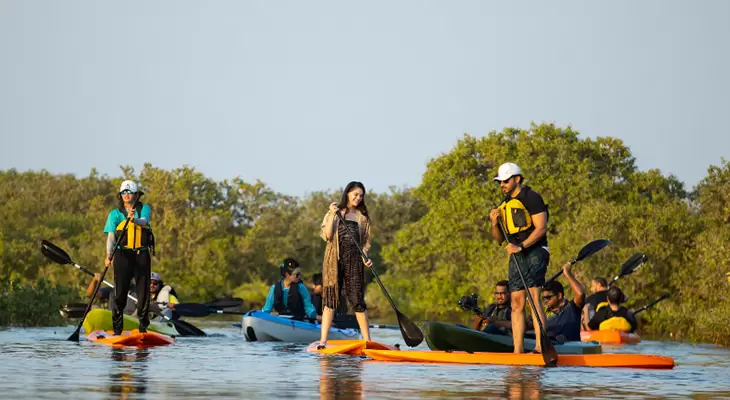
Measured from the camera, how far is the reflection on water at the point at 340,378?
9617 mm

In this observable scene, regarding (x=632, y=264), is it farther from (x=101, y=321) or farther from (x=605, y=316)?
(x=101, y=321)

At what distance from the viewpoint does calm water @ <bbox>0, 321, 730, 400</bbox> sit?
31.6ft

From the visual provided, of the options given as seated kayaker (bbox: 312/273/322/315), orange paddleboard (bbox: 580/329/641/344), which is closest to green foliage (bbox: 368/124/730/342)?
orange paddleboard (bbox: 580/329/641/344)

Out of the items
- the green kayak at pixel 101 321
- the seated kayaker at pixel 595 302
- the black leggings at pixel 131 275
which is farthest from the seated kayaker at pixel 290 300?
the seated kayaker at pixel 595 302

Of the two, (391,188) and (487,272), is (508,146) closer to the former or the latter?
(487,272)

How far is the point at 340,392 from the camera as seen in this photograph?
9.70 metres

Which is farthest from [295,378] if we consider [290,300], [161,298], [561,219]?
[561,219]

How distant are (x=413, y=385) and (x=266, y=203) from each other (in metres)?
72.5

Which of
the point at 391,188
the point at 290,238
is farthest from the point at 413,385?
the point at 391,188

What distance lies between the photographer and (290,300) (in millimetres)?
20859

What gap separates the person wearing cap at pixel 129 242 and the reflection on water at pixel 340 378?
11.6 ft

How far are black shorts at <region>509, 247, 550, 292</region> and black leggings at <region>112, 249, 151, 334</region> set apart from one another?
219 inches

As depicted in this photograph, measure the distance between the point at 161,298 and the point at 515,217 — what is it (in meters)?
10.2

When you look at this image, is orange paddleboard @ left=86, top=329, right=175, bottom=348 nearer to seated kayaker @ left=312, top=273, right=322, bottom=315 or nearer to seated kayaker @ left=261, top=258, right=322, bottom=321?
seated kayaker @ left=261, top=258, right=322, bottom=321
